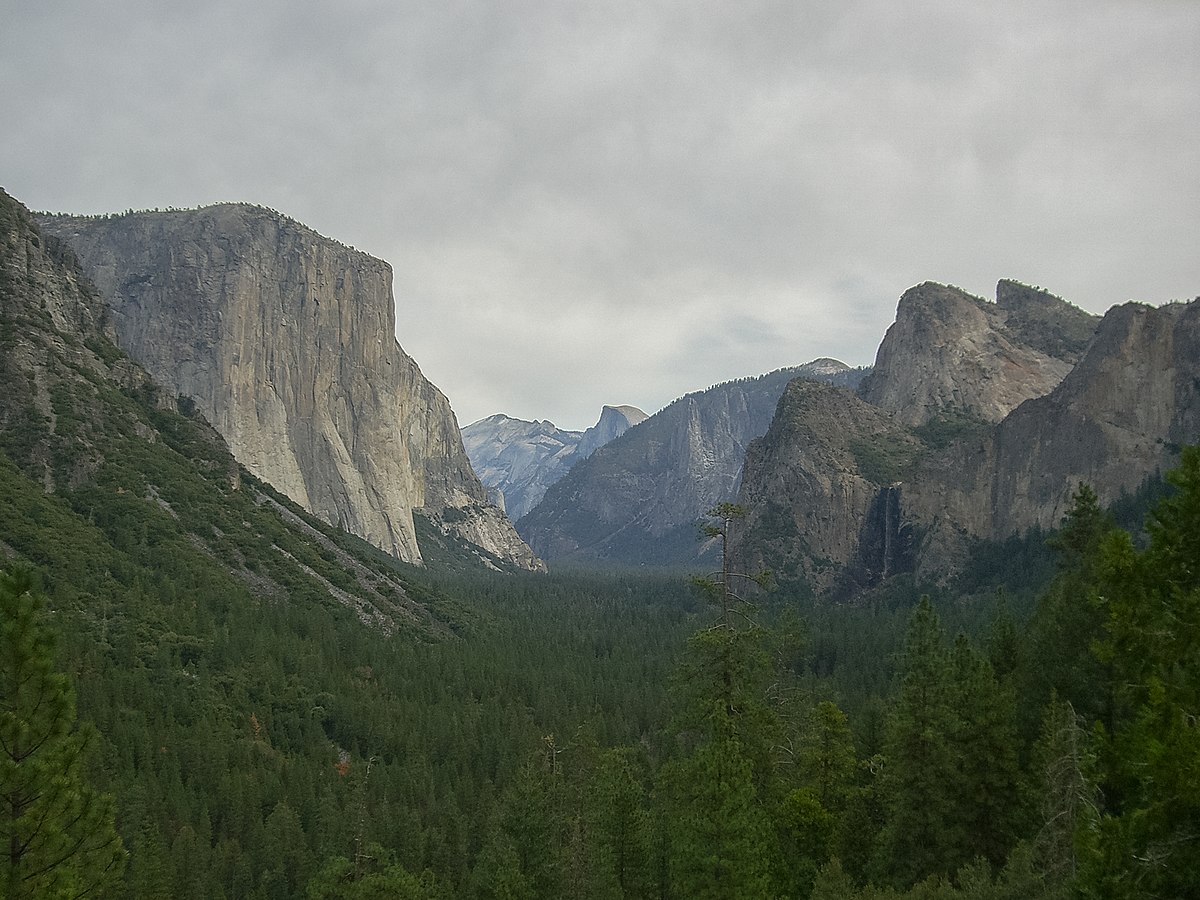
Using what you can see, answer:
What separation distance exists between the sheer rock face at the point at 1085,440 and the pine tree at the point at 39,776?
116 m

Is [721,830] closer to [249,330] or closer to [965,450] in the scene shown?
[965,450]

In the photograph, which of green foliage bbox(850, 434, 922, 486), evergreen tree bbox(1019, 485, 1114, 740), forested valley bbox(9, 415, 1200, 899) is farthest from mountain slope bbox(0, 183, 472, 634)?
green foliage bbox(850, 434, 922, 486)

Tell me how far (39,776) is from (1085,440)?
451ft

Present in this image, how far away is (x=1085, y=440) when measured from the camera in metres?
125

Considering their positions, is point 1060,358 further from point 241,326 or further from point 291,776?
point 291,776

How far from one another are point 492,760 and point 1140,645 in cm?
5622

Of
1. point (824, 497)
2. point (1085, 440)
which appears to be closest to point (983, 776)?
point (1085, 440)

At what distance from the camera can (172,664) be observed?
64.8 m

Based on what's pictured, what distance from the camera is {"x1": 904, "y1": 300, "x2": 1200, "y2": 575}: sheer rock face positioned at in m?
116

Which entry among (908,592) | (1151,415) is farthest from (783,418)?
(1151,415)

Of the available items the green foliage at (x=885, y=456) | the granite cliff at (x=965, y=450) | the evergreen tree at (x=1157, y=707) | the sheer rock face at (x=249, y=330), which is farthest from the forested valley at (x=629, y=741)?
the sheer rock face at (x=249, y=330)

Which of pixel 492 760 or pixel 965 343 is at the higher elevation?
pixel 965 343

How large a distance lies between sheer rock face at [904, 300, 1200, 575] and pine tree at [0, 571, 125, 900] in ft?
379

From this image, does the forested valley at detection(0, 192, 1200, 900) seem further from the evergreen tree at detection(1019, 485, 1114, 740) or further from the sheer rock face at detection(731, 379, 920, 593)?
the sheer rock face at detection(731, 379, 920, 593)
